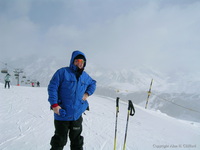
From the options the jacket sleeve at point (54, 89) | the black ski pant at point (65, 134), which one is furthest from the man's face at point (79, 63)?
the black ski pant at point (65, 134)

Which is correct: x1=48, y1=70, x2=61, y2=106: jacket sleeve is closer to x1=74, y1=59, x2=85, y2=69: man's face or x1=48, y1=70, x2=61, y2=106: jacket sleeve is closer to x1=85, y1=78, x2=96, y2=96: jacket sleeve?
x1=74, y1=59, x2=85, y2=69: man's face

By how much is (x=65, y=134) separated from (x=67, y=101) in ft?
1.97

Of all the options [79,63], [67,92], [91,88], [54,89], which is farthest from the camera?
[91,88]

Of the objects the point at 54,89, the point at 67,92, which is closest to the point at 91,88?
the point at 67,92

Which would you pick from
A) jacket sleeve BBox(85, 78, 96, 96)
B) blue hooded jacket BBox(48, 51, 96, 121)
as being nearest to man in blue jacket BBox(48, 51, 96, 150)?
blue hooded jacket BBox(48, 51, 96, 121)

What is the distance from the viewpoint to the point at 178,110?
633 ft

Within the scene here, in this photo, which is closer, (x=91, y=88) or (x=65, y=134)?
(x=65, y=134)

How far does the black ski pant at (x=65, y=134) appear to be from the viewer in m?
2.40

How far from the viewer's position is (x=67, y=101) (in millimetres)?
2402

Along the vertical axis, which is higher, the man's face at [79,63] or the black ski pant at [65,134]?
the man's face at [79,63]

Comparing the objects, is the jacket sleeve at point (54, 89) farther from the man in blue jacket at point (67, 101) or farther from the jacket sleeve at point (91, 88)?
the jacket sleeve at point (91, 88)

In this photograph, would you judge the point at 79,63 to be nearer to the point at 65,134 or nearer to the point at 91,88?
the point at 91,88

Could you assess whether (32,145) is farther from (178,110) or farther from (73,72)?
(178,110)

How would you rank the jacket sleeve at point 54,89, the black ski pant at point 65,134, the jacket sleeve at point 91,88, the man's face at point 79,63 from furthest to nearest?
the jacket sleeve at point 91,88 → the man's face at point 79,63 → the black ski pant at point 65,134 → the jacket sleeve at point 54,89
